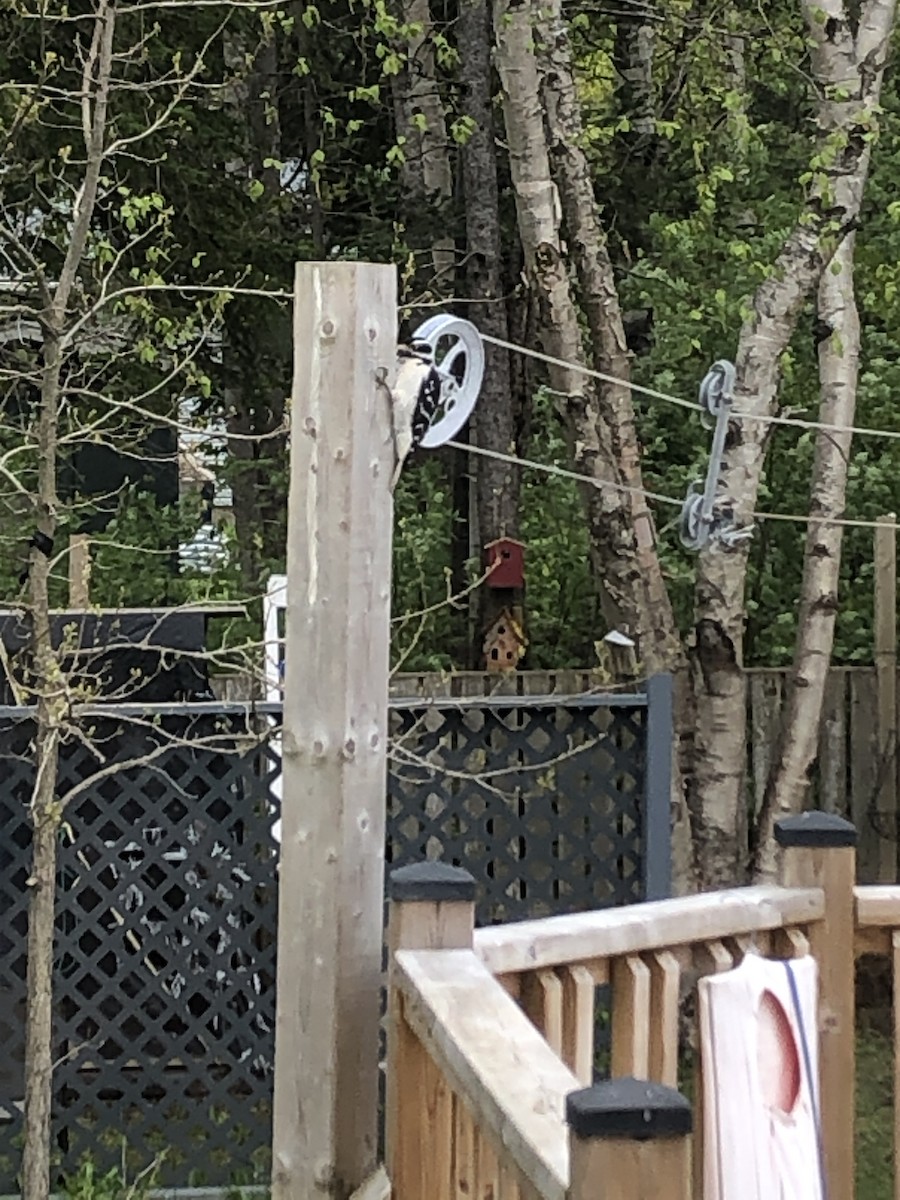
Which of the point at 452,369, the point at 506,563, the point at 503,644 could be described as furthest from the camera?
the point at 503,644

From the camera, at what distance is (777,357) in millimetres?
5480

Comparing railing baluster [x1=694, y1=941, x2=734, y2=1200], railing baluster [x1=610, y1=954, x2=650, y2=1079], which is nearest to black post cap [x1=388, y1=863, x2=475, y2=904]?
railing baluster [x1=610, y1=954, x2=650, y2=1079]

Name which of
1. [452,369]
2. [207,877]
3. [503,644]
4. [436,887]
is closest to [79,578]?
[207,877]

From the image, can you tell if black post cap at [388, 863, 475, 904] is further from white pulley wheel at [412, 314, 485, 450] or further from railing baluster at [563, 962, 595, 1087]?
white pulley wheel at [412, 314, 485, 450]

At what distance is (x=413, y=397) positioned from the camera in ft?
9.05

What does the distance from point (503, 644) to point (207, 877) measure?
3333 mm

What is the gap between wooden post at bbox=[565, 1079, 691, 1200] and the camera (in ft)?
3.98

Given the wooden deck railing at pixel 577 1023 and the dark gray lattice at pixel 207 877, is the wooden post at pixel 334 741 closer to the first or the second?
the wooden deck railing at pixel 577 1023

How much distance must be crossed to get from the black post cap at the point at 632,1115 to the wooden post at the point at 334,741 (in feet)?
4.65

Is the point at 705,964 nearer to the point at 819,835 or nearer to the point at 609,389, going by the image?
the point at 819,835

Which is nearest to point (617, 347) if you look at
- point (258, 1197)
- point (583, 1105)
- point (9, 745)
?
point (9, 745)

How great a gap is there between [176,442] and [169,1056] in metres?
4.98

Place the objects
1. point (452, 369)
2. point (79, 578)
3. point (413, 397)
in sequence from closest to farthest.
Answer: point (413, 397)
point (452, 369)
point (79, 578)

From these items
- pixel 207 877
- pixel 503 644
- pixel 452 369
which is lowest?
pixel 207 877
